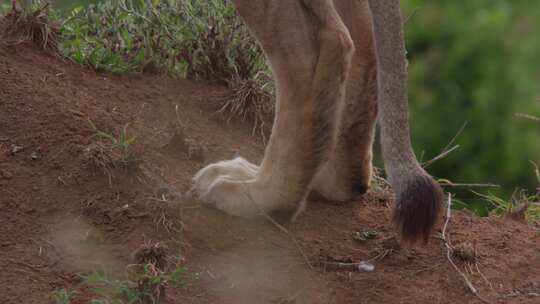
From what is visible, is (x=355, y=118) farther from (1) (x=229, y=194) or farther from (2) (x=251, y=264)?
(2) (x=251, y=264)

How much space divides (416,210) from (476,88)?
5.90 m

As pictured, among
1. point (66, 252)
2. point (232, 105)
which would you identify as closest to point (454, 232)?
point (232, 105)

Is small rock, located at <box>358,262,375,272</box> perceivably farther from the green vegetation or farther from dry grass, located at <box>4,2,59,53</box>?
dry grass, located at <box>4,2,59,53</box>

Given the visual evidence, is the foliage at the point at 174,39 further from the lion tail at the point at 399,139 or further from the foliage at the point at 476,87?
the foliage at the point at 476,87

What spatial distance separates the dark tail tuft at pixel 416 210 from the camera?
3.51 meters

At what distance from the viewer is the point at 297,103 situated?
3.80 metres

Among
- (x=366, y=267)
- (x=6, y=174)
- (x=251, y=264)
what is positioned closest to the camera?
(x=251, y=264)

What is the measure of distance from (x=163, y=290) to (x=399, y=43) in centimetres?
123

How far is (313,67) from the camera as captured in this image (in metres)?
3.82

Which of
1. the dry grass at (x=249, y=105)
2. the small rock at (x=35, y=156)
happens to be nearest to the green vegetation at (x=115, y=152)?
the small rock at (x=35, y=156)

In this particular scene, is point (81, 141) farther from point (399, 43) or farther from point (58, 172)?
point (399, 43)

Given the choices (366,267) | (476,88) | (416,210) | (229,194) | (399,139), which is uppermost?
(399,139)

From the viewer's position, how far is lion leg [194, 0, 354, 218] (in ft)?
12.4

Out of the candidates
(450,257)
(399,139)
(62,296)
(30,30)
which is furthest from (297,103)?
(30,30)
